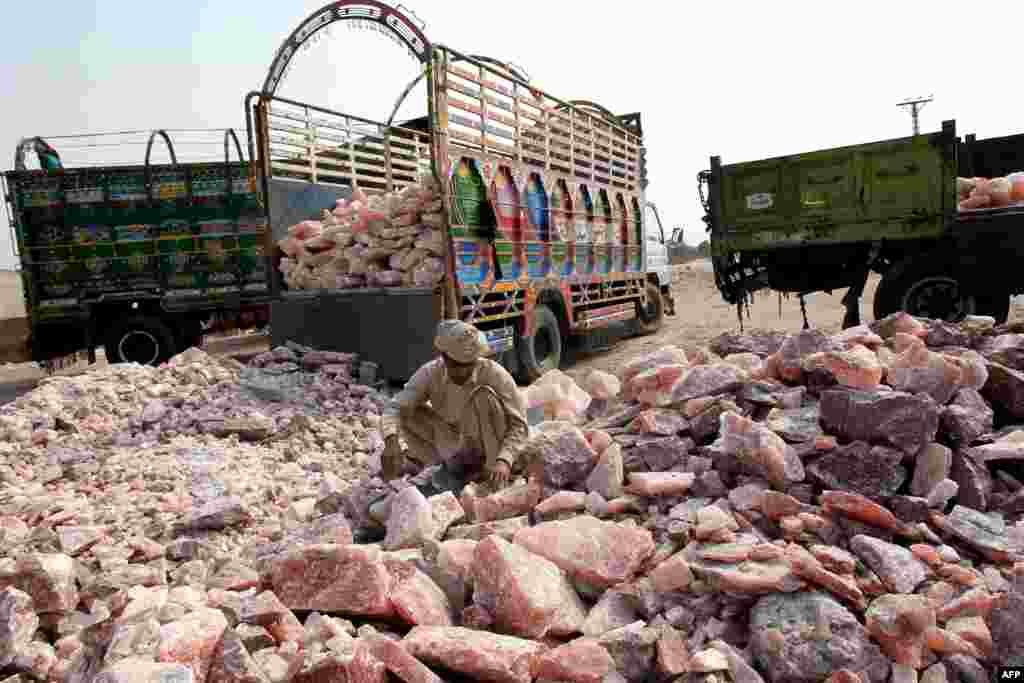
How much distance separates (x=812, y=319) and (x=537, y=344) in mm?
5214

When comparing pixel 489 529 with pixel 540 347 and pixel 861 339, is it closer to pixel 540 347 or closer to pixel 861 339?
pixel 861 339

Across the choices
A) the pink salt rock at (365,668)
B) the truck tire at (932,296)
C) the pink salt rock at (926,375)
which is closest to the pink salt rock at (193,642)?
the pink salt rock at (365,668)

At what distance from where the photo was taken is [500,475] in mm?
2971

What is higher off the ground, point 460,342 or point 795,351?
point 460,342

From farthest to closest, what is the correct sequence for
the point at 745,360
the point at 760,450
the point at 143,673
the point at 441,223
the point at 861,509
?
1. the point at 441,223
2. the point at 745,360
3. the point at 760,450
4. the point at 861,509
5. the point at 143,673

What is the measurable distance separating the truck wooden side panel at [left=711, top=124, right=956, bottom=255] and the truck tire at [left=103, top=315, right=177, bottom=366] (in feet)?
21.9

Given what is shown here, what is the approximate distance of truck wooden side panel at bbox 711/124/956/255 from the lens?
673cm

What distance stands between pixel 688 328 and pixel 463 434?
7743 mm

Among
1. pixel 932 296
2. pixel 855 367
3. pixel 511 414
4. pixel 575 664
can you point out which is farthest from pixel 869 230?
pixel 575 664

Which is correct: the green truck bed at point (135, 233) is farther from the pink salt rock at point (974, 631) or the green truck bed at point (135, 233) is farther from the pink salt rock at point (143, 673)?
the pink salt rock at point (974, 631)

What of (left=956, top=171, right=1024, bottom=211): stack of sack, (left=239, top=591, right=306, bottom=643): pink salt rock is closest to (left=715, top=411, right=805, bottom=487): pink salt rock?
(left=239, top=591, right=306, bottom=643): pink salt rock

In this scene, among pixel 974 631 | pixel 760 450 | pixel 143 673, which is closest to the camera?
pixel 143 673

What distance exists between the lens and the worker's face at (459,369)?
321 centimetres

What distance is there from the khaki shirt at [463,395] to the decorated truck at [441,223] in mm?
2383
